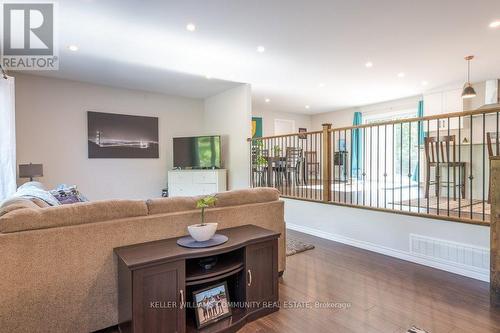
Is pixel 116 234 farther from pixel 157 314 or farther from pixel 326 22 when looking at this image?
pixel 326 22

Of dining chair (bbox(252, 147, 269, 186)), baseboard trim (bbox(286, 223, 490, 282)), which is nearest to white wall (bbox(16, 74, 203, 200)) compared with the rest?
dining chair (bbox(252, 147, 269, 186))

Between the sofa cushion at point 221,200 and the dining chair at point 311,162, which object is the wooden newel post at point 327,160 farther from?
the dining chair at point 311,162

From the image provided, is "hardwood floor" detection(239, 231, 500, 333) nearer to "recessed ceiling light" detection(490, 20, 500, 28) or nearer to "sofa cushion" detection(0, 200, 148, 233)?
"sofa cushion" detection(0, 200, 148, 233)

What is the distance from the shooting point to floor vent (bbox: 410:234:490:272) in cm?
269

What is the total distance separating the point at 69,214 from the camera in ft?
5.87

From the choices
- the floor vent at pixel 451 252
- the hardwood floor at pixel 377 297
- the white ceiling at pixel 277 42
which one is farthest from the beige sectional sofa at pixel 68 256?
the floor vent at pixel 451 252

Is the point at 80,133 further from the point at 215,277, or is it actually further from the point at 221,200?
the point at 215,277

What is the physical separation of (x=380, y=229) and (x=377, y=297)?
1.28 meters

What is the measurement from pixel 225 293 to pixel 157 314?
1.69ft

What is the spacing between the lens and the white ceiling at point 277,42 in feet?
10.3

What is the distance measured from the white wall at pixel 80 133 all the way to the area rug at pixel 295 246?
13.8 feet

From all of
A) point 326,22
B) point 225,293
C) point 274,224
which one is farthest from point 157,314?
point 326,22

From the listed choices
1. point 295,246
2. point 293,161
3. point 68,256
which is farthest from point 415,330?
point 293,161

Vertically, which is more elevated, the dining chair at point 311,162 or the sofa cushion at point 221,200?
the dining chair at point 311,162
